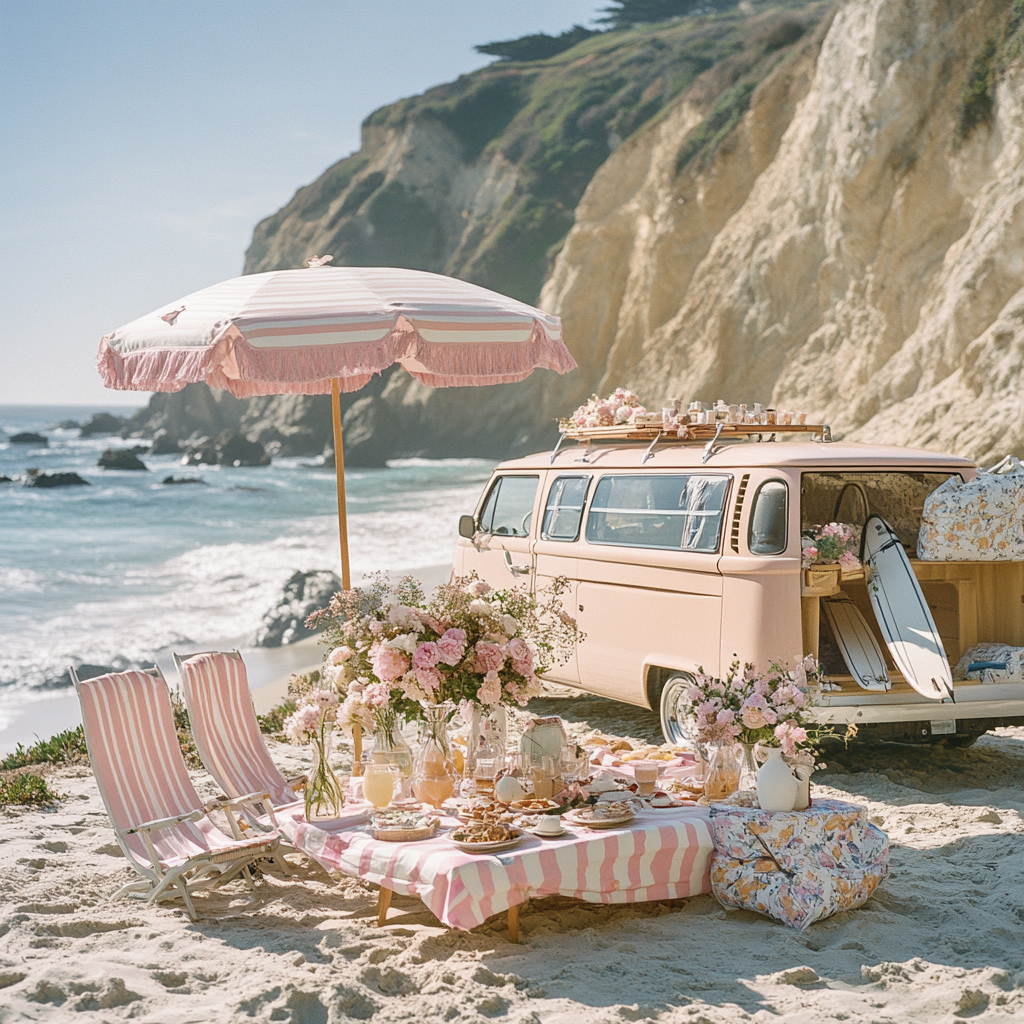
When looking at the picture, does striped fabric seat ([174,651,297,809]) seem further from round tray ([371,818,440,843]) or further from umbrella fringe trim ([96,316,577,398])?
umbrella fringe trim ([96,316,577,398])

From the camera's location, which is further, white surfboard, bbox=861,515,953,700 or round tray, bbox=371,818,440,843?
white surfboard, bbox=861,515,953,700

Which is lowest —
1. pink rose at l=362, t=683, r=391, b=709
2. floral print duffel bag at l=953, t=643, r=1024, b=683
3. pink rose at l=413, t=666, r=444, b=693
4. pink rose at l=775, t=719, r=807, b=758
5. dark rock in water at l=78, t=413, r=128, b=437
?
floral print duffel bag at l=953, t=643, r=1024, b=683

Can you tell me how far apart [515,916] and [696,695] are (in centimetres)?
130

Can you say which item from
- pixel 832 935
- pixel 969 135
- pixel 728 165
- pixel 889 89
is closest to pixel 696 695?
pixel 832 935

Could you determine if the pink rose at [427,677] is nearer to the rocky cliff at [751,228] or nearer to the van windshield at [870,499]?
the van windshield at [870,499]

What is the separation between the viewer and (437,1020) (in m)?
3.97

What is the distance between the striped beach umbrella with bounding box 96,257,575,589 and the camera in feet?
17.4

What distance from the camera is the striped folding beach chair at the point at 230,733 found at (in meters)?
5.85

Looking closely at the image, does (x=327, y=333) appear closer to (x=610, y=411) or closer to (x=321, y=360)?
(x=321, y=360)

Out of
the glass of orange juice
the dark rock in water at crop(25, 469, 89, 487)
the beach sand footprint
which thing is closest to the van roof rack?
the glass of orange juice

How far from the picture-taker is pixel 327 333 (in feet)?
17.5

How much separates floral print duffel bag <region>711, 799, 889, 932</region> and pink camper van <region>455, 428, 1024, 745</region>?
1.62 metres

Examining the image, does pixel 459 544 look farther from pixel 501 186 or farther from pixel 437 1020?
pixel 501 186

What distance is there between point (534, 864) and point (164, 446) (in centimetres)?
6859
